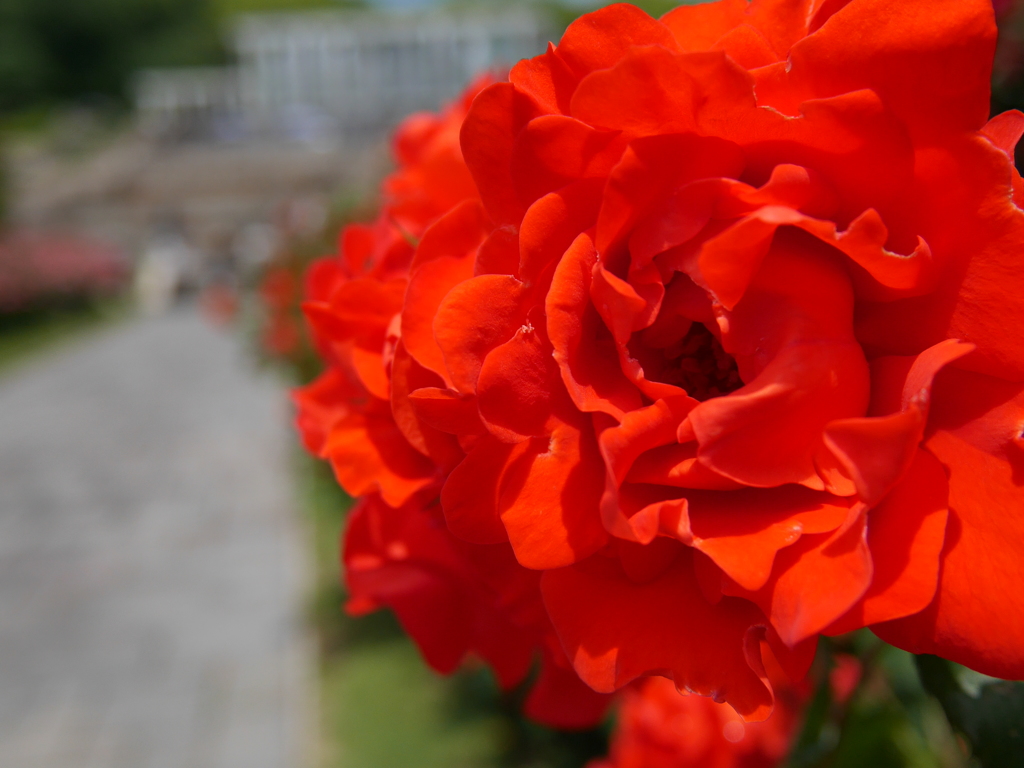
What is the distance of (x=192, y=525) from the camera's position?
410 centimetres

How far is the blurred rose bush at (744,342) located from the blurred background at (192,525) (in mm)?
406

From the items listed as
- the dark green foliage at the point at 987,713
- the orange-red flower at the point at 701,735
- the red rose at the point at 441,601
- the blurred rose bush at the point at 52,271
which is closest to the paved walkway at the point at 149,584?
the orange-red flower at the point at 701,735

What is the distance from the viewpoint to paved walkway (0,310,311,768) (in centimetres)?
271

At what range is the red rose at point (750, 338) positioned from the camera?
0.30m

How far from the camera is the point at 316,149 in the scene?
1339 cm

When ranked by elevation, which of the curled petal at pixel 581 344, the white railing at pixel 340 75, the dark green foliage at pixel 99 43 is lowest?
the dark green foliage at pixel 99 43

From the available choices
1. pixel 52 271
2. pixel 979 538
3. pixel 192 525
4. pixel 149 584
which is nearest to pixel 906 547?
pixel 979 538

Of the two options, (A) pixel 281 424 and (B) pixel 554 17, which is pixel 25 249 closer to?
(A) pixel 281 424

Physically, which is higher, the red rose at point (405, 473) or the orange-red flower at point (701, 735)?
the red rose at point (405, 473)

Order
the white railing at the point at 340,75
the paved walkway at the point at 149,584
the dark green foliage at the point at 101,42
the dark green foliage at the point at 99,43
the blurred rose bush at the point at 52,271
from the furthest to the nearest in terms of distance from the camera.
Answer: the dark green foliage at the point at 101,42 < the dark green foliage at the point at 99,43 < the white railing at the point at 340,75 < the blurred rose bush at the point at 52,271 < the paved walkway at the point at 149,584

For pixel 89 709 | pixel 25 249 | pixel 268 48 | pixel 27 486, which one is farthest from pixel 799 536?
pixel 268 48

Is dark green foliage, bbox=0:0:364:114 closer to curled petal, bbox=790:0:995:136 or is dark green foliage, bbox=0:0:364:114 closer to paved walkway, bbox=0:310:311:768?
paved walkway, bbox=0:310:311:768

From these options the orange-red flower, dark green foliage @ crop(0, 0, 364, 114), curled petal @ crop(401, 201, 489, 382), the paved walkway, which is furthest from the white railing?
curled petal @ crop(401, 201, 489, 382)

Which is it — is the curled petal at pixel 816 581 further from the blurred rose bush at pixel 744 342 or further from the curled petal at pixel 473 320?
the curled petal at pixel 473 320
